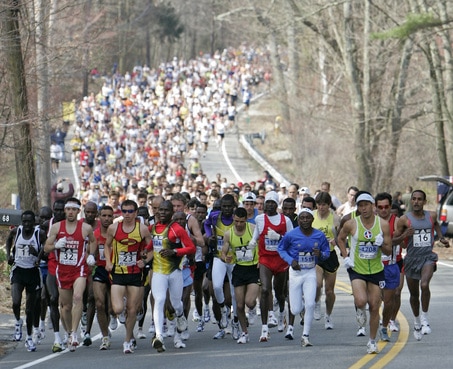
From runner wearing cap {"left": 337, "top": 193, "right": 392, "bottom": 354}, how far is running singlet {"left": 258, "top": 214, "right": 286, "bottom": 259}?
6.42ft

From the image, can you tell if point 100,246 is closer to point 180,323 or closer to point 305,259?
point 180,323

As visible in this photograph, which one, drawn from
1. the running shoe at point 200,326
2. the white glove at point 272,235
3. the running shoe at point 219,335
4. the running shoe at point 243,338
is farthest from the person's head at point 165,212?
the running shoe at point 200,326

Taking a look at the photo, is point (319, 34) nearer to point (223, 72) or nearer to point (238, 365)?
point (238, 365)

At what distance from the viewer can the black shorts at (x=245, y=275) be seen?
16.2 m

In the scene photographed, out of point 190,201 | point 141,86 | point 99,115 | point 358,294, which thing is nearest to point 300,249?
point 358,294

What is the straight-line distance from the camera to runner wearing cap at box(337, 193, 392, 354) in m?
14.6

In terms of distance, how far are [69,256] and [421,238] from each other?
4.63 m

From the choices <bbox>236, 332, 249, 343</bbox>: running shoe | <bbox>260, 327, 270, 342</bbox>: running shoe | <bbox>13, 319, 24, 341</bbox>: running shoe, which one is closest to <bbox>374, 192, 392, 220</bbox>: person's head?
<bbox>260, 327, 270, 342</bbox>: running shoe

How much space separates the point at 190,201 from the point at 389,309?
15.1 feet

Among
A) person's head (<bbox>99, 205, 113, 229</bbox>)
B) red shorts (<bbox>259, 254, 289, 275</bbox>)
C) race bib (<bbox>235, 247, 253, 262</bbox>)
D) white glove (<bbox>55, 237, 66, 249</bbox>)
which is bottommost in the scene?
red shorts (<bbox>259, 254, 289, 275</bbox>)

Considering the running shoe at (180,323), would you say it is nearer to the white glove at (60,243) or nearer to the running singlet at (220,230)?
the running singlet at (220,230)

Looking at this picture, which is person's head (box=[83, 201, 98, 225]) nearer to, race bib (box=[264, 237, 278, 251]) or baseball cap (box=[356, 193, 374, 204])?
race bib (box=[264, 237, 278, 251])

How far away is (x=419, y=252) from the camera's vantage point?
53.4ft

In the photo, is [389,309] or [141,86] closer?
[389,309]
